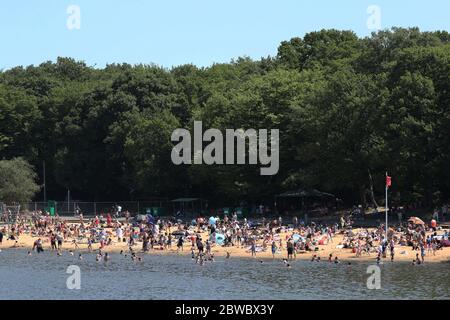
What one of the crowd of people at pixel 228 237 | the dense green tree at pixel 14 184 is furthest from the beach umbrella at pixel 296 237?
the dense green tree at pixel 14 184

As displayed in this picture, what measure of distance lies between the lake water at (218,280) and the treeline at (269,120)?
67.4 ft

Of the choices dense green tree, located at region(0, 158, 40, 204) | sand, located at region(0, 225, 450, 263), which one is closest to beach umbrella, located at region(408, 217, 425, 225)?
sand, located at region(0, 225, 450, 263)

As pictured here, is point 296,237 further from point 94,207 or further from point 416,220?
point 94,207

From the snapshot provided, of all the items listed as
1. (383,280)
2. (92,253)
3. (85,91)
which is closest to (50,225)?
(92,253)

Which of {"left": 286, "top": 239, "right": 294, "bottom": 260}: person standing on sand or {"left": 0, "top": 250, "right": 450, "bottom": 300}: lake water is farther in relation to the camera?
{"left": 286, "top": 239, "right": 294, "bottom": 260}: person standing on sand

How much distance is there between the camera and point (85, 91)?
418 ft

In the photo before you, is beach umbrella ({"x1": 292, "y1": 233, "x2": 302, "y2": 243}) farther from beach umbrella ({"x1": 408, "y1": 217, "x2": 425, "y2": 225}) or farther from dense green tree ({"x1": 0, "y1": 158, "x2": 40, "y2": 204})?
dense green tree ({"x1": 0, "y1": 158, "x2": 40, "y2": 204})

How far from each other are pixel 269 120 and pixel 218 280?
38.7 m

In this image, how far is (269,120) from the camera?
96125 millimetres

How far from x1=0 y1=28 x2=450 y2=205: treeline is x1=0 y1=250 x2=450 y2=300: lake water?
2054 cm

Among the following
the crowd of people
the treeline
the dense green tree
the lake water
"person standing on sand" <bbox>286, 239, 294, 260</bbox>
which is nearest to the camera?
the lake water

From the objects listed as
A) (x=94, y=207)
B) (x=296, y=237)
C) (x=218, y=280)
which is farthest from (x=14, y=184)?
(x=218, y=280)

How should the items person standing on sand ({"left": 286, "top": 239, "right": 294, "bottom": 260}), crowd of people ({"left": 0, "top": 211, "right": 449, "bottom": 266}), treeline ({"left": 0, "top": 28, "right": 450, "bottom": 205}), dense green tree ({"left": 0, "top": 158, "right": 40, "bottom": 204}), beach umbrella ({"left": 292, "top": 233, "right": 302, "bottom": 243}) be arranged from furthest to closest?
dense green tree ({"left": 0, "top": 158, "right": 40, "bottom": 204}), treeline ({"left": 0, "top": 28, "right": 450, "bottom": 205}), beach umbrella ({"left": 292, "top": 233, "right": 302, "bottom": 243}), crowd of people ({"left": 0, "top": 211, "right": 449, "bottom": 266}), person standing on sand ({"left": 286, "top": 239, "right": 294, "bottom": 260})

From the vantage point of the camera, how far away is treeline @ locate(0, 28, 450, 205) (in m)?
82.1
